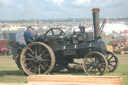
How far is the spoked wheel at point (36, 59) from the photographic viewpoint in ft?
29.1

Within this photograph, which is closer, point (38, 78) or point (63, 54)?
point (38, 78)

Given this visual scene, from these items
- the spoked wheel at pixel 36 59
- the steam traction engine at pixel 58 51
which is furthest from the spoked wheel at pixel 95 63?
the spoked wheel at pixel 36 59

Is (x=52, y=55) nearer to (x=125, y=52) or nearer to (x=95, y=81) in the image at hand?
(x=95, y=81)

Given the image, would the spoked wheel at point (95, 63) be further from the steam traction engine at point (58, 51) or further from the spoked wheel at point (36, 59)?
the spoked wheel at point (36, 59)

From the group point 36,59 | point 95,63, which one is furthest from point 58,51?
point 95,63

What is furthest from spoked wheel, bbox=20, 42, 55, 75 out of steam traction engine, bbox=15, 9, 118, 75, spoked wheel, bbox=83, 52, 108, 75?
spoked wheel, bbox=83, 52, 108, 75

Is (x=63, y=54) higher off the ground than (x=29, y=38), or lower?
lower

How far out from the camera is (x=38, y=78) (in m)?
6.24

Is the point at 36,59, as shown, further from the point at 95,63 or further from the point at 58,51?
the point at 95,63

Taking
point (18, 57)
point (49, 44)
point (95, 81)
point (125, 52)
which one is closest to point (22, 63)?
point (18, 57)

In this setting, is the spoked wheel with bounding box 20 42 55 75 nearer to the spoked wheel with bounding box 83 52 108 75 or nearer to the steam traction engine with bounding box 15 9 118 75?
the steam traction engine with bounding box 15 9 118 75

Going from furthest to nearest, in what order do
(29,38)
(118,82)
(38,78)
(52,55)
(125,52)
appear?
(125,52)
(29,38)
(52,55)
(38,78)
(118,82)

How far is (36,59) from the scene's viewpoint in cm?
898

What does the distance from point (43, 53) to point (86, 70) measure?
1.65m
